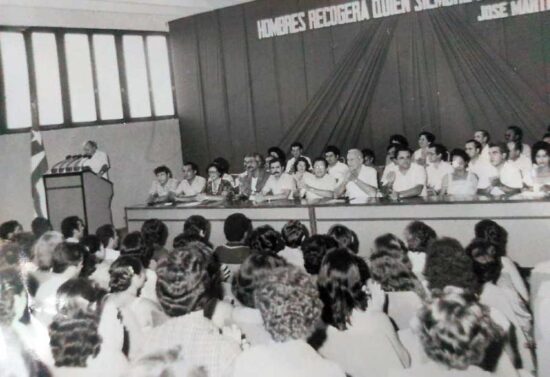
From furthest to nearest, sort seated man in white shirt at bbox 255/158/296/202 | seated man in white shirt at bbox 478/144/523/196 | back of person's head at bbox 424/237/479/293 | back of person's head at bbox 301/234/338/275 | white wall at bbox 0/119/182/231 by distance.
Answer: white wall at bbox 0/119/182/231 → seated man in white shirt at bbox 255/158/296/202 → seated man in white shirt at bbox 478/144/523/196 → back of person's head at bbox 301/234/338/275 → back of person's head at bbox 424/237/479/293

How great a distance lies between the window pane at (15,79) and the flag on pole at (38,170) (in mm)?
219

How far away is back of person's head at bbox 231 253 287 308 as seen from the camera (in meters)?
2.46

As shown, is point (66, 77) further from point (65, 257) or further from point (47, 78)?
point (65, 257)

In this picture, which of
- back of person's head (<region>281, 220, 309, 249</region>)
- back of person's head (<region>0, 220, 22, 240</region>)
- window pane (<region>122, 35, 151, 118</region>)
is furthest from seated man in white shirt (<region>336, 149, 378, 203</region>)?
window pane (<region>122, 35, 151, 118</region>)

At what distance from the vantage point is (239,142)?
31.2 feet

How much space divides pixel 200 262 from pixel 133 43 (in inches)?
307

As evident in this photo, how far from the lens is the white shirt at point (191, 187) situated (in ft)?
23.3

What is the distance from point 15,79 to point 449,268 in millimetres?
6718

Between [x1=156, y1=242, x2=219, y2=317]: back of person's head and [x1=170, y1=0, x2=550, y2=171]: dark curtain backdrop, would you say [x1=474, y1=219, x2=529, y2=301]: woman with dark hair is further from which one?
[x1=170, y1=0, x2=550, y2=171]: dark curtain backdrop

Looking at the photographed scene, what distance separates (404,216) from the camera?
5.16 meters

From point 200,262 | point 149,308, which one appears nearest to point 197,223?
point 149,308

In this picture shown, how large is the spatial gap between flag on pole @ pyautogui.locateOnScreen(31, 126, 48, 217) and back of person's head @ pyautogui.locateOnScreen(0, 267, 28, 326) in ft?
16.5

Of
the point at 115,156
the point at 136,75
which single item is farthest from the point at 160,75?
the point at 115,156

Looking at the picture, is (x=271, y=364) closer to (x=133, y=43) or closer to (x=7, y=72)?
(x=7, y=72)
